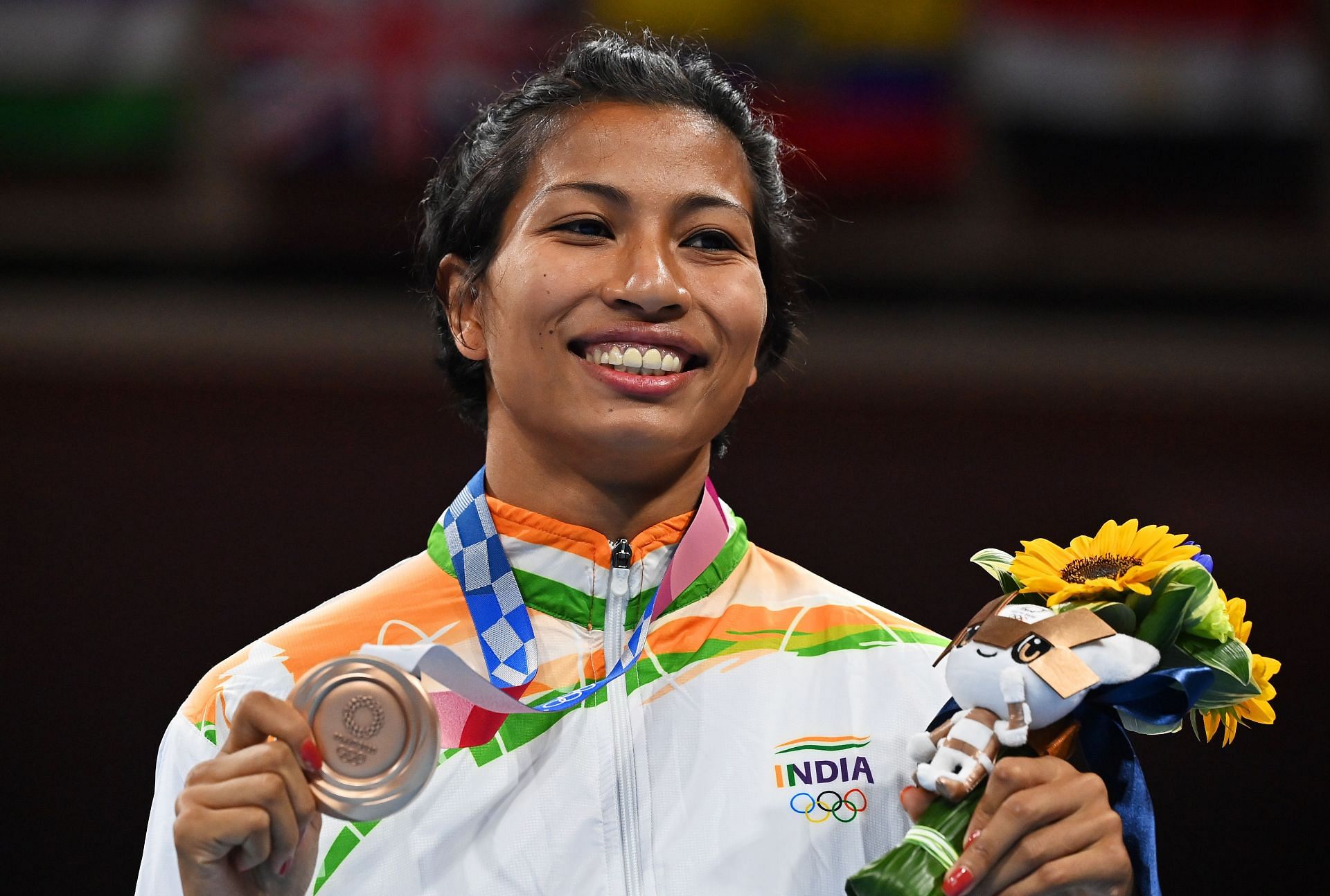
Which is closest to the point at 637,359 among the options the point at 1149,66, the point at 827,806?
the point at 827,806

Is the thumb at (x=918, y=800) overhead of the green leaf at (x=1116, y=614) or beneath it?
beneath

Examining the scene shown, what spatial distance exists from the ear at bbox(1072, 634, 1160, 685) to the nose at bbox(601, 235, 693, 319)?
1.99 feet

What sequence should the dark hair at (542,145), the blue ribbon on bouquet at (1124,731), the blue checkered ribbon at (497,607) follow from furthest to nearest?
the dark hair at (542,145) → the blue checkered ribbon at (497,607) → the blue ribbon on bouquet at (1124,731)

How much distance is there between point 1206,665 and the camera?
59.5 inches

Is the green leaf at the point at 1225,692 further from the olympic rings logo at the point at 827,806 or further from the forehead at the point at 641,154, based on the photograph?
the forehead at the point at 641,154

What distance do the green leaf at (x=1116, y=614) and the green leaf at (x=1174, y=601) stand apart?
0.01 meters

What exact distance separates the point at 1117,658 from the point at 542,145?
0.94 m

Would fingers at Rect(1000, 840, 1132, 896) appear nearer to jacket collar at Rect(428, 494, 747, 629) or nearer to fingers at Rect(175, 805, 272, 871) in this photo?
jacket collar at Rect(428, 494, 747, 629)

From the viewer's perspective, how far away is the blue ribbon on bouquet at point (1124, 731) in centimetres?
149

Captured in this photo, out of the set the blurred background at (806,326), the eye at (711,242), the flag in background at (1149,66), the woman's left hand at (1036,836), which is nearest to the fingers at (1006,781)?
the woman's left hand at (1036,836)

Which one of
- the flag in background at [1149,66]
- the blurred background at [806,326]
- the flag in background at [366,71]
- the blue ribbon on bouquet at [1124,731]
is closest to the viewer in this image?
the blue ribbon on bouquet at [1124,731]

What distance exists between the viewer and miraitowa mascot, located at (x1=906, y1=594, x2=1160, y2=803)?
56.4 inches

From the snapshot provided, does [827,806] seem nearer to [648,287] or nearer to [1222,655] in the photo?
[1222,655]

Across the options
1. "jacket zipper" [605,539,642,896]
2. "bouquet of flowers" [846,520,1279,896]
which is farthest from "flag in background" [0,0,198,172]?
"bouquet of flowers" [846,520,1279,896]
